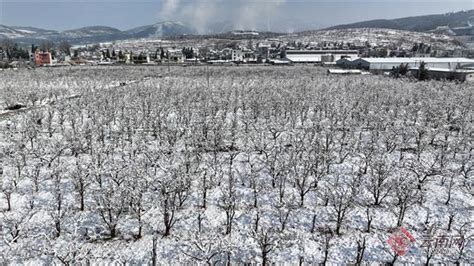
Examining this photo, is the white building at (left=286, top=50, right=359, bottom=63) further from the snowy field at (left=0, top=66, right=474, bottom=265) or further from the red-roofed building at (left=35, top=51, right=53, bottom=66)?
the snowy field at (left=0, top=66, right=474, bottom=265)

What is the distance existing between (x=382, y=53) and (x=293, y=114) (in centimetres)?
11073

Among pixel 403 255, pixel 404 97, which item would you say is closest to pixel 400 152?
pixel 403 255

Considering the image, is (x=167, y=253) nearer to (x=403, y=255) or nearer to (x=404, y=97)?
(x=403, y=255)

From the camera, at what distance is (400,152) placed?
18.3 metres

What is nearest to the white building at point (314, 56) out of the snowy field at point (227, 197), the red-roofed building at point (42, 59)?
the red-roofed building at point (42, 59)

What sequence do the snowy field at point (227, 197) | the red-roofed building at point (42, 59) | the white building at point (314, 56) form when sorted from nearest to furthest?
the snowy field at point (227, 197) → the red-roofed building at point (42, 59) → the white building at point (314, 56)

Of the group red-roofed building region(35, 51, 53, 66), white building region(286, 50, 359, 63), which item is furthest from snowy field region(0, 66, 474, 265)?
white building region(286, 50, 359, 63)

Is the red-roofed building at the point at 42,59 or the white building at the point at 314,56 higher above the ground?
the white building at the point at 314,56

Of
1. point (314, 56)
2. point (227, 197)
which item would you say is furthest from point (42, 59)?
point (227, 197)

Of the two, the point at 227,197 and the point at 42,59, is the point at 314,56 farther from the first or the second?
the point at 227,197

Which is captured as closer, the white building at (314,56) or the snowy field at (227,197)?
the snowy field at (227,197)

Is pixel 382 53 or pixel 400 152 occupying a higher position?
pixel 382 53

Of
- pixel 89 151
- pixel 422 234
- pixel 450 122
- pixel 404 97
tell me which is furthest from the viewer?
pixel 404 97

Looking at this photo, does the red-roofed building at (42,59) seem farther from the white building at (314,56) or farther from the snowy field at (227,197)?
the snowy field at (227,197)
